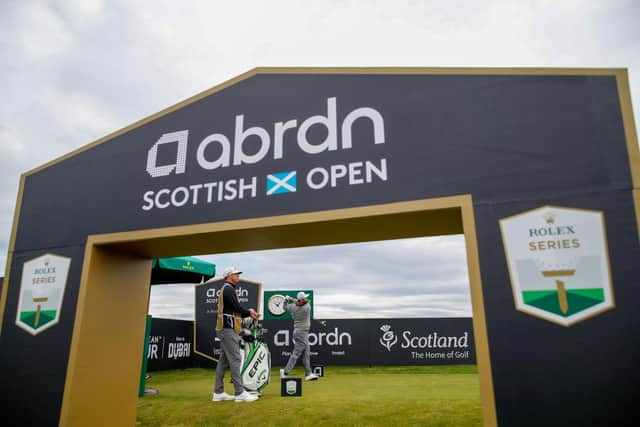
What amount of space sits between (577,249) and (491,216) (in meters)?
0.57

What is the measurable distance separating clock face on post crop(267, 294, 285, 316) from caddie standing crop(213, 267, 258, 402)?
21.6 ft

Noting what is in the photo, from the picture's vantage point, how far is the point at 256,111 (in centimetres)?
419

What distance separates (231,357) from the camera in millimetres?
5848

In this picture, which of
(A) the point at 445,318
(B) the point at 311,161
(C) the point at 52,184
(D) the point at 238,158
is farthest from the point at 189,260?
(A) the point at 445,318

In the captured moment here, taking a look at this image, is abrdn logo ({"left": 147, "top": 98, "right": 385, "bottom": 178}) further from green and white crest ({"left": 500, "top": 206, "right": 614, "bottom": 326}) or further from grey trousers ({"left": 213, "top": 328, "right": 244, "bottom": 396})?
grey trousers ({"left": 213, "top": 328, "right": 244, "bottom": 396})

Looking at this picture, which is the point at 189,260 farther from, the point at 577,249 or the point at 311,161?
the point at 577,249

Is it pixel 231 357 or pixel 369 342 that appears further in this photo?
pixel 369 342

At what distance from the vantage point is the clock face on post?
12.7 meters

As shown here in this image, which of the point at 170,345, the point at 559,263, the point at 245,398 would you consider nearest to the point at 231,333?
the point at 245,398

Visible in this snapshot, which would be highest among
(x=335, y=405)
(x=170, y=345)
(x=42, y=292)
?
(x=42, y=292)

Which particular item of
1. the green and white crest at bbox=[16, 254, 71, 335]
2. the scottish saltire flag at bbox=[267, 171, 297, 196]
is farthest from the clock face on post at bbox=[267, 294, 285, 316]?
the scottish saltire flag at bbox=[267, 171, 297, 196]

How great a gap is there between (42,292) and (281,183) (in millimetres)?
2946

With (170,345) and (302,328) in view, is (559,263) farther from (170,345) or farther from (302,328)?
(170,345)

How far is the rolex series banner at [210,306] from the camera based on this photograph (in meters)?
11.8
